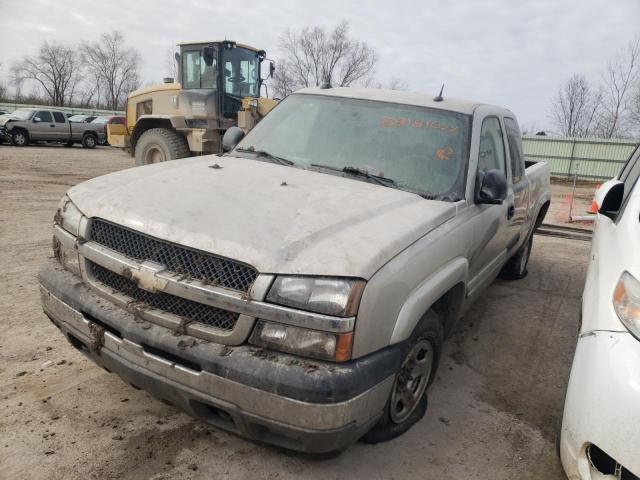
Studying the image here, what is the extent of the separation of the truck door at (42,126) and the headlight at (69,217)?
2234 cm

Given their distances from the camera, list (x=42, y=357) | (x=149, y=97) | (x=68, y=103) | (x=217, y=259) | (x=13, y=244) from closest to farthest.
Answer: (x=217, y=259) → (x=42, y=357) → (x=13, y=244) → (x=149, y=97) → (x=68, y=103)

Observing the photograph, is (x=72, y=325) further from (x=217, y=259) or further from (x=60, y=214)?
(x=217, y=259)

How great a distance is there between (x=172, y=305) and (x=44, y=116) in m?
23.9

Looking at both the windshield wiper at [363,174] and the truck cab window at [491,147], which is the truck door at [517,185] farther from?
the windshield wiper at [363,174]

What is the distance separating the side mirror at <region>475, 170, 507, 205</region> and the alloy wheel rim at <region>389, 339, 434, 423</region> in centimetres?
105

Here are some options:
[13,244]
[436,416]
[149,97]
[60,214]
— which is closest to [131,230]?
[60,214]

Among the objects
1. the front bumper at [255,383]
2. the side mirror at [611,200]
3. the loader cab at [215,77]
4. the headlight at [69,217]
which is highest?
the loader cab at [215,77]

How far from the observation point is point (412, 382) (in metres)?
2.74

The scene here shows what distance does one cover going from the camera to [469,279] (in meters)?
3.37

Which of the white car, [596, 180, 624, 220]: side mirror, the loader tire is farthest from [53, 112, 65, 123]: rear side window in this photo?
the white car

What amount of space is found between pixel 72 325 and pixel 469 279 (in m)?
2.45

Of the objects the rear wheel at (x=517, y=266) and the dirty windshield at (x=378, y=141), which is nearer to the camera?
the dirty windshield at (x=378, y=141)

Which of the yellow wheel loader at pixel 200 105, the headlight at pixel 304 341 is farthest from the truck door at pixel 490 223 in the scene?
the yellow wheel loader at pixel 200 105

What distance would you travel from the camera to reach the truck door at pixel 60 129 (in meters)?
22.7
